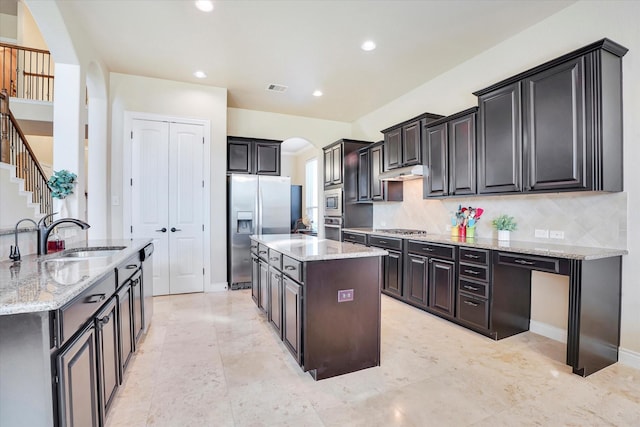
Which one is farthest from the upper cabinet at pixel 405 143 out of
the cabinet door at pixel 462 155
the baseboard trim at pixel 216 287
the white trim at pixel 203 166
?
the baseboard trim at pixel 216 287

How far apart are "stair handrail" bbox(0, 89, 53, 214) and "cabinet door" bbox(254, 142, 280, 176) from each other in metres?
2.72

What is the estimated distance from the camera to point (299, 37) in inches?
131

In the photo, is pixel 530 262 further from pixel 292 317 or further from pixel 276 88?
pixel 276 88

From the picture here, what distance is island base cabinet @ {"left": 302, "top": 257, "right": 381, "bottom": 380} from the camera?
85.7 inches

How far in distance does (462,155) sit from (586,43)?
1.35 meters

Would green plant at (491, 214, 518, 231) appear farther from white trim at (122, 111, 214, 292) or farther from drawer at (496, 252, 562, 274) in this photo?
white trim at (122, 111, 214, 292)

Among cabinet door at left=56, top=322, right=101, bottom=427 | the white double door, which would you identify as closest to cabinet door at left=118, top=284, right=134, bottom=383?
cabinet door at left=56, top=322, right=101, bottom=427

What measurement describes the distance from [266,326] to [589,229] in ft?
Answer: 10.3

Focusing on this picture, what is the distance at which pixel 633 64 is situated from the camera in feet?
7.92

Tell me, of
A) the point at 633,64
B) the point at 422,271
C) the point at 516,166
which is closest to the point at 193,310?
the point at 422,271

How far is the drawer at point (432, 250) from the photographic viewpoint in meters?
3.26

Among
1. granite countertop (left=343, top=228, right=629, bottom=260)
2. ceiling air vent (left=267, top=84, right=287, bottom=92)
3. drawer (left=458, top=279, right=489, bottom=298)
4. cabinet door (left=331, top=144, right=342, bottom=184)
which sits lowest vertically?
drawer (left=458, top=279, right=489, bottom=298)

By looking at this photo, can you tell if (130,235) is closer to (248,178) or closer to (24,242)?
(248,178)

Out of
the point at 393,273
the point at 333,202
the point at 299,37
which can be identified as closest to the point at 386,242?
the point at 393,273
